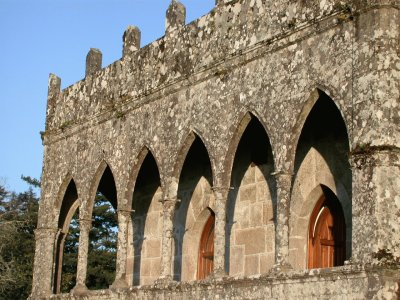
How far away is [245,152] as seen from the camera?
15.0 metres

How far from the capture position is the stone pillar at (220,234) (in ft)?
41.6

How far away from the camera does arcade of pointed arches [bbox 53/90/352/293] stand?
43.4 ft

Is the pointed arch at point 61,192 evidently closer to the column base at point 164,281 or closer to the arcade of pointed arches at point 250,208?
the arcade of pointed arches at point 250,208

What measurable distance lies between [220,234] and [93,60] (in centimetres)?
663

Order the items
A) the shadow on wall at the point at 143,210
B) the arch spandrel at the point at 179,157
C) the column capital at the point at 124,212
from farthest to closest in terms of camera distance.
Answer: the shadow on wall at the point at 143,210, the column capital at the point at 124,212, the arch spandrel at the point at 179,157

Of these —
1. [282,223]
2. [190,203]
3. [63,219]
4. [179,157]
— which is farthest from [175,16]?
[63,219]

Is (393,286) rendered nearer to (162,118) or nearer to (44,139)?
(162,118)

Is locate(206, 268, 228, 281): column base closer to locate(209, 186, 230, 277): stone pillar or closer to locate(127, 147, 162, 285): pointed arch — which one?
locate(209, 186, 230, 277): stone pillar

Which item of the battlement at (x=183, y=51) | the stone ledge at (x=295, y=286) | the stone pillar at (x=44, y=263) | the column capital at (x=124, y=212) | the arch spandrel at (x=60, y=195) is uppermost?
the battlement at (x=183, y=51)

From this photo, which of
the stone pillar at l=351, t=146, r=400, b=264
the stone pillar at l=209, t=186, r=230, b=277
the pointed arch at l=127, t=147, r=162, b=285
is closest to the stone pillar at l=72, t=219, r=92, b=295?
the pointed arch at l=127, t=147, r=162, b=285

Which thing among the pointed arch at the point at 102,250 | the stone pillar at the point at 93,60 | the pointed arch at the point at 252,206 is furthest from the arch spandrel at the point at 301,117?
the pointed arch at the point at 102,250

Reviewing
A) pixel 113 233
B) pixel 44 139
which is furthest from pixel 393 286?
pixel 113 233

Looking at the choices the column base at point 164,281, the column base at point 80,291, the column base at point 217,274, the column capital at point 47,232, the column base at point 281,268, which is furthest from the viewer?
the column capital at point 47,232

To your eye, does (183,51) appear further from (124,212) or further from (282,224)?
(282,224)
